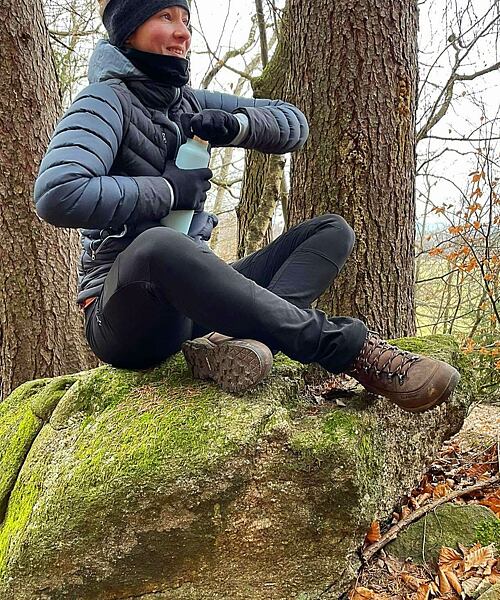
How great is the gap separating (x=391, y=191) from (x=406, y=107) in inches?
20.5

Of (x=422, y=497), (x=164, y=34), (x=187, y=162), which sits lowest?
(x=422, y=497)

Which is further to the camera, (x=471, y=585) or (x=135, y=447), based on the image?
(x=471, y=585)

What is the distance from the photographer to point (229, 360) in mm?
2277

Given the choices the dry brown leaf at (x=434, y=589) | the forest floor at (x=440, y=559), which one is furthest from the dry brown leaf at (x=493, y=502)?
the dry brown leaf at (x=434, y=589)

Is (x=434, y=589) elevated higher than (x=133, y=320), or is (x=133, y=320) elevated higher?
(x=133, y=320)

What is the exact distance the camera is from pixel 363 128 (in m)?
3.44

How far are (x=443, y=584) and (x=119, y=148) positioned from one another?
227 cm

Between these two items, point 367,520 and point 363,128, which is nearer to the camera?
point 367,520

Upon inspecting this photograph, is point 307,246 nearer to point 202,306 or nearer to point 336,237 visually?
point 336,237

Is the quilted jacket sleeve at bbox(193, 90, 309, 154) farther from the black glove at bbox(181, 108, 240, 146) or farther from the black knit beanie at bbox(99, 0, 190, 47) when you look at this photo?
the black knit beanie at bbox(99, 0, 190, 47)

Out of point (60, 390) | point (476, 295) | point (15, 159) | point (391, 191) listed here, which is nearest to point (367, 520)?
point (60, 390)

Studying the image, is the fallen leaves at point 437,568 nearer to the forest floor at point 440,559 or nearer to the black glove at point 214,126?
the forest floor at point 440,559

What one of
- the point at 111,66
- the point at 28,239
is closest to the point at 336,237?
the point at 111,66

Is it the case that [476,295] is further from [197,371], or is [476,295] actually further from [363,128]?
[197,371]
